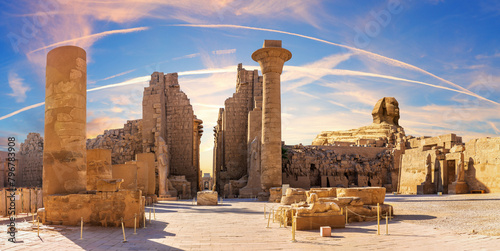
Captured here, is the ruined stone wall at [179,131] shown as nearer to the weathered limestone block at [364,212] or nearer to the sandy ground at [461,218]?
the sandy ground at [461,218]

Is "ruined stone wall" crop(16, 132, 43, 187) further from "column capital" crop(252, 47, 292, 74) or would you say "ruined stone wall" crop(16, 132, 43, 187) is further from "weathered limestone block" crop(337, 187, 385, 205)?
"weathered limestone block" crop(337, 187, 385, 205)

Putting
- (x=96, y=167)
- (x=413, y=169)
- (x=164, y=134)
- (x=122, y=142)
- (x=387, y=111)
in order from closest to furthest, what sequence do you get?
(x=96, y=167) < (x=413, y=169) < (x=122, y=142) < (x=164, y=134) < (x=387, y=111)

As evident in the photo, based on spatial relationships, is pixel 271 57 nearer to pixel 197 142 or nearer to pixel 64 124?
pixel 64 124

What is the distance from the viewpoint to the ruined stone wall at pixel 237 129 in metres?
27.2

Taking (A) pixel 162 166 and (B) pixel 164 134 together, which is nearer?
(A) pixel 162 166

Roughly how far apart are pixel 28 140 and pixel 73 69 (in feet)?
90.0

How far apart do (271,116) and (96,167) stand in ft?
32.4

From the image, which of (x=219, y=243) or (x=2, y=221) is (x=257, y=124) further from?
(x=219, y=243)

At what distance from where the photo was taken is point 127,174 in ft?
51.2

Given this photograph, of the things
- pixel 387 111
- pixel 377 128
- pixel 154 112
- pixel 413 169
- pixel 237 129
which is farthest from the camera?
pixel 387 111

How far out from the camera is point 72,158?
33.5 feet

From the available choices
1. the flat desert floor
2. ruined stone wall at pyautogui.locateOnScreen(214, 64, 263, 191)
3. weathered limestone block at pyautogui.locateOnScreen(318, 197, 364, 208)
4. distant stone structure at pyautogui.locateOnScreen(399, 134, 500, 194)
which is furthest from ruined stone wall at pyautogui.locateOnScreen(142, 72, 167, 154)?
weathered limestone block at pyautogui.locateOnScreen(318, 197, 364, 208)

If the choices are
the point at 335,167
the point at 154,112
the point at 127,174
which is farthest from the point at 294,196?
the point at 154,112

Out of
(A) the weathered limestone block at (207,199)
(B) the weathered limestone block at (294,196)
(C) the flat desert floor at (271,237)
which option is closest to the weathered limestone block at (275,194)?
(A) the weathered limestone block at (207,199)
